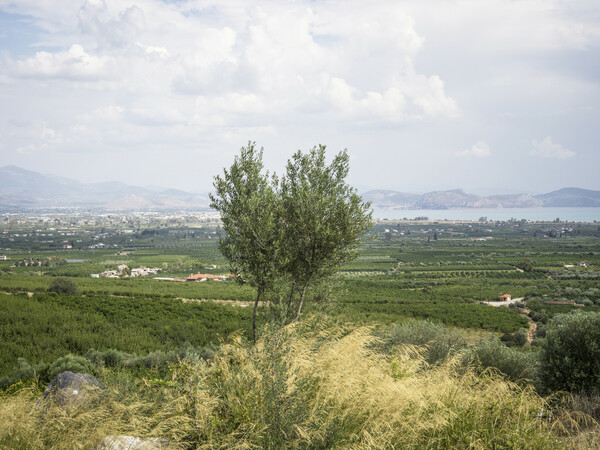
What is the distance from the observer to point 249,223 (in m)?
12.1

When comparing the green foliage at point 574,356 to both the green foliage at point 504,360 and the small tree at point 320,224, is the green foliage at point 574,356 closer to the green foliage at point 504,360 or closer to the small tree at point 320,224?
the green foliage at point 504,360

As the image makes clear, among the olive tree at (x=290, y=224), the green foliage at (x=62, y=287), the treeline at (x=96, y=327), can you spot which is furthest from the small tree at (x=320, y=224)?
the green foliage at (x=62, y=287)

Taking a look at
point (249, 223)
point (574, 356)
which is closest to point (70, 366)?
point (249, 223)

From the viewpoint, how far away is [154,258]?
109 metres

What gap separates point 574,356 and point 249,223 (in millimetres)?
10730

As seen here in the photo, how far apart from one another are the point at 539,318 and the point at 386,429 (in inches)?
1523

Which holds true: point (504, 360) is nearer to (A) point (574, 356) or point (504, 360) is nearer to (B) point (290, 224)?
(A) point (574, 356)

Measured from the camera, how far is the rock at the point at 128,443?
4.75m

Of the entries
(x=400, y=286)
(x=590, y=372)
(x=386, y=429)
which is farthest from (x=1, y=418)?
(x=400, y=286)

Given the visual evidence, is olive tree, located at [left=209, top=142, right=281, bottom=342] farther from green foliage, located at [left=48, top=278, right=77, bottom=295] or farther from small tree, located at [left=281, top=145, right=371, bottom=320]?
green foliage, located at [left=48, top=278, right=77, bottom=295]

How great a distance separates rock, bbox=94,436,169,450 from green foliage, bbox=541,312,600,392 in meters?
11.0

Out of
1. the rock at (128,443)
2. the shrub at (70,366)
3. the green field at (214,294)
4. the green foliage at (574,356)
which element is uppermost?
the rock at (128,443)

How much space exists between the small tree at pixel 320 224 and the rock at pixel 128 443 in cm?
736

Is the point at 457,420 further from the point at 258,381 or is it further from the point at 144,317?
the point at 144,317
